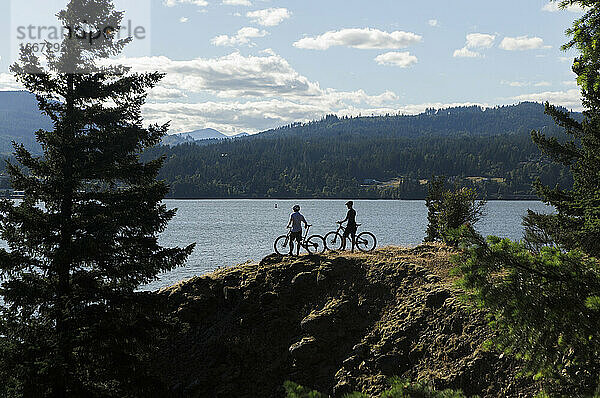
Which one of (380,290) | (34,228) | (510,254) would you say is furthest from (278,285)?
(510,254)

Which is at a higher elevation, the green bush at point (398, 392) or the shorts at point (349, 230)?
the shorts at point (349, 230)

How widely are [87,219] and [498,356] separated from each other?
1217 centimetres

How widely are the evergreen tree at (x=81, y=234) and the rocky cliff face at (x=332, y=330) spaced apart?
7.63 ft

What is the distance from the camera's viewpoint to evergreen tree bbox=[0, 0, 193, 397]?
563 inches

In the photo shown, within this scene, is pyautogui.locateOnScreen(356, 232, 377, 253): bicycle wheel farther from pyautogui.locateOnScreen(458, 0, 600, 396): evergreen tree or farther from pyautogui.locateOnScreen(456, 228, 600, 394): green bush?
pyautogui.locateOnScreen(456, 228, 600, 394): green bush

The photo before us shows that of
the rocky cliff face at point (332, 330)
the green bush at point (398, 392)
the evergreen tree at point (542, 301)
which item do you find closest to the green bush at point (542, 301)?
the evergreen tree at point (542, 301)

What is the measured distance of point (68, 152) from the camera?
1536 centimetres

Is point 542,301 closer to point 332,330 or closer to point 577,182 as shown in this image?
point 332,330

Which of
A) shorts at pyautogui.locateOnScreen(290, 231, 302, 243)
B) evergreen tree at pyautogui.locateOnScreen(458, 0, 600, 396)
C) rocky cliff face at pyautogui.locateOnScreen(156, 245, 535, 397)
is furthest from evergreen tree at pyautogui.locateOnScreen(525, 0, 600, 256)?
evergreen tree at pyautogui.locateOnScreen(458, 0, 600, 396)

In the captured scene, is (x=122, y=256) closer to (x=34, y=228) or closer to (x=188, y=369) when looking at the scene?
(x=34, y=228)

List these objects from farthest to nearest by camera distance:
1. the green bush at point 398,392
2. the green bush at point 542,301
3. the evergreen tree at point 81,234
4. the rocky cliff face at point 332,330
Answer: the evergreen tree at point 81,234, the rocky cliff face at point 332,330, the green bush at point 542,301, the green bush at point 398,392

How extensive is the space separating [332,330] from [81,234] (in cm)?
822

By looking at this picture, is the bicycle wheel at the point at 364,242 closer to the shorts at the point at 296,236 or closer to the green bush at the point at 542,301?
the shorts at the point at 296,236

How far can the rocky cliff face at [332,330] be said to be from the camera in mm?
12484
